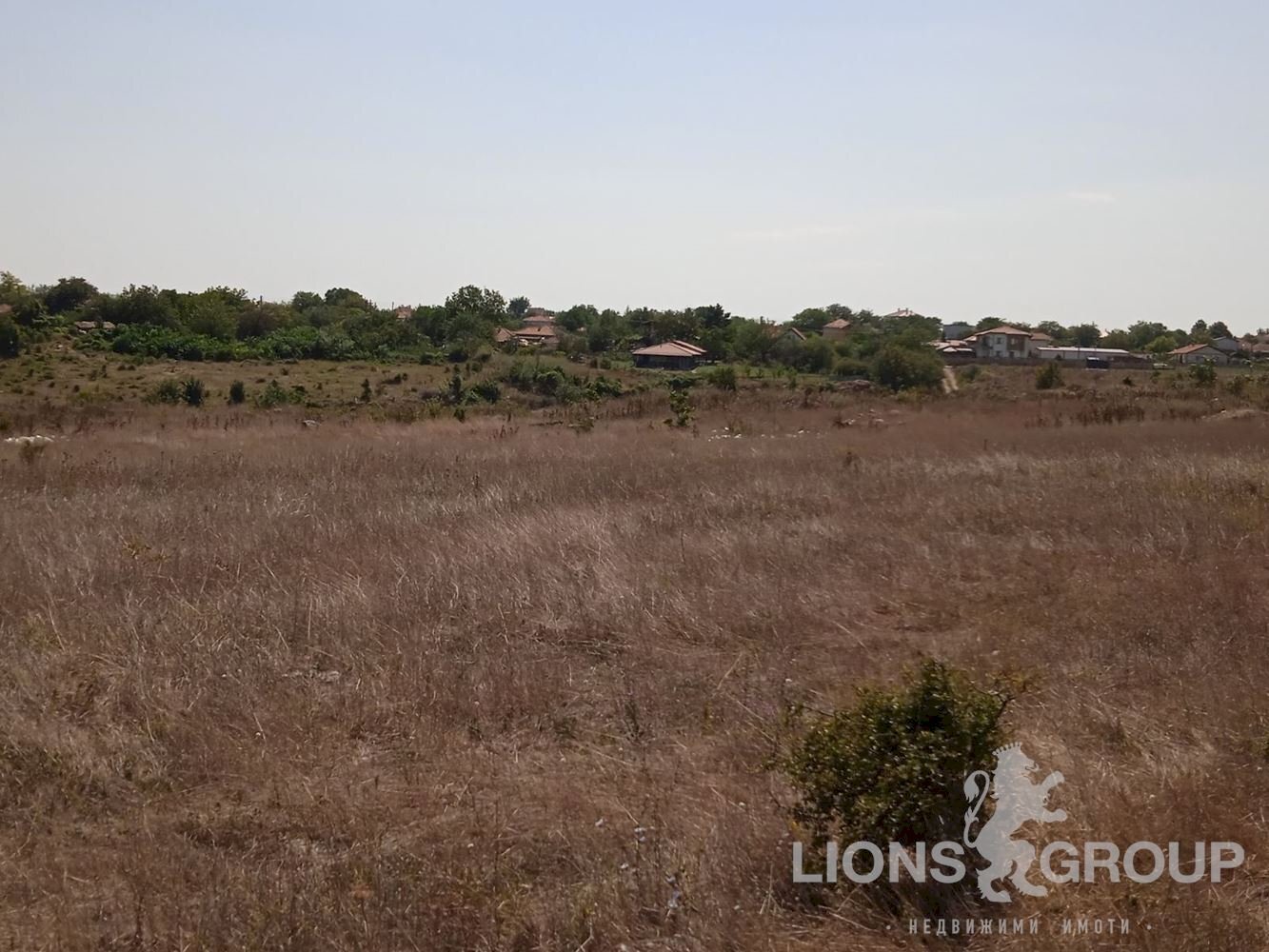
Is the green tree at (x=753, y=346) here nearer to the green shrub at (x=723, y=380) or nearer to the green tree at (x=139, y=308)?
the green shrub at (x=723, y=380)

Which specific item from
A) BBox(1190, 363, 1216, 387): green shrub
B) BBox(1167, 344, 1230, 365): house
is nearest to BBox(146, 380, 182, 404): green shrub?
BBox(1190, 363, 1216, 387): green shrub

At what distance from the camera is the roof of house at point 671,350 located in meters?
58.4

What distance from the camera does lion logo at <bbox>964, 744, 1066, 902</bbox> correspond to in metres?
2.91

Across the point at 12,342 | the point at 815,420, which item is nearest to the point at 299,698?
the point at 815,420

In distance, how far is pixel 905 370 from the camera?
39375mm

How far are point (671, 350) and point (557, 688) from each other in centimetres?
5513

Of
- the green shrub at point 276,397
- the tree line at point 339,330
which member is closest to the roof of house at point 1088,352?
the tree line at point 339,330

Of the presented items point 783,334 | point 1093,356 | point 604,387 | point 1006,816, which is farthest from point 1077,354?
point 1006,816

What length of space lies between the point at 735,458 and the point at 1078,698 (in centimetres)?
856

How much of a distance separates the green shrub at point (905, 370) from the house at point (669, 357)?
699 inches

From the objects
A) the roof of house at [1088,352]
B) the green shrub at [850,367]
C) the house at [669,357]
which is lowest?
the green shrub at [850,367]

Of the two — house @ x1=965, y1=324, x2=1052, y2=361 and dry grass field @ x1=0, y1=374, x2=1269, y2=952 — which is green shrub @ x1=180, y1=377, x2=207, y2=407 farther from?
house @ x1=965, y1=324, x2=1052, y2=361

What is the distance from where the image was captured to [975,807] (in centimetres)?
305

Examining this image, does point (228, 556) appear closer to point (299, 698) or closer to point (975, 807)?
point (299, 698)
